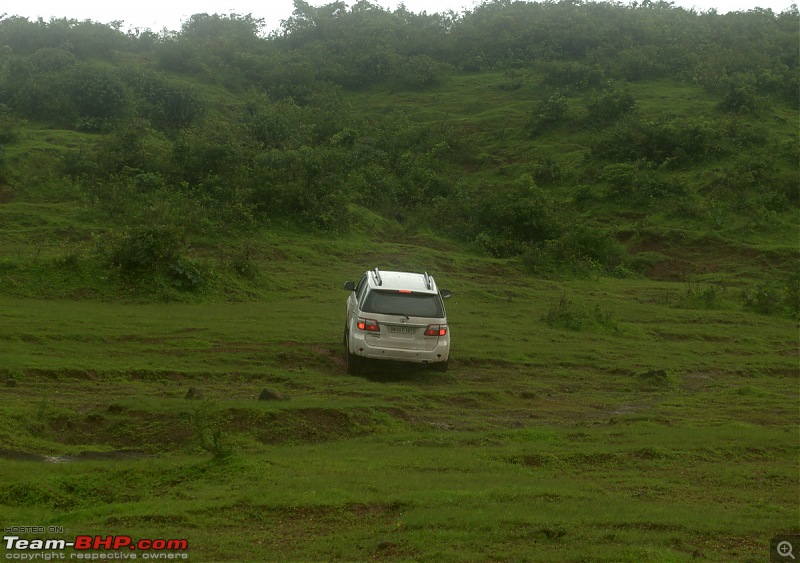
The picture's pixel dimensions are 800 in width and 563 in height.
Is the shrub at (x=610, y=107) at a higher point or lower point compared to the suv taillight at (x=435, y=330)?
higher

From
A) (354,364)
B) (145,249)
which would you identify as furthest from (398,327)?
(145,249)

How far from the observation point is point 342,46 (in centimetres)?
5294

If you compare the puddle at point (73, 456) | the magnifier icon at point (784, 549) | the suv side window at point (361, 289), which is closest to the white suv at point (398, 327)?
the suv side window at point (361, 289)

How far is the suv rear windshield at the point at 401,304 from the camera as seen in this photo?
13266 millimetres

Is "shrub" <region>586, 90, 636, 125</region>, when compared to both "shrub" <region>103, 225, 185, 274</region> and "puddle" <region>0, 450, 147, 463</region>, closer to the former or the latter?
"shrub" <region>103, 225, 185, 274</region>

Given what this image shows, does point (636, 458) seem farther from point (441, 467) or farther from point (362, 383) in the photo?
point (362, 383)

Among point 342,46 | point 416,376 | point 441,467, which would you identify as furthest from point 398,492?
point 342,46

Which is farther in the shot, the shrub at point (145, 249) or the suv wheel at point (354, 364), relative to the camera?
the shrub at point (145, 249)

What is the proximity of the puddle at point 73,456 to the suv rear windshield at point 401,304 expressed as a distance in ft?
17.4

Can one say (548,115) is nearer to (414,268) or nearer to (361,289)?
(414,268)

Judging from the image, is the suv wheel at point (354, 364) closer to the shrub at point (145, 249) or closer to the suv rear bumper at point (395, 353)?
the suv rear bumper at point (395, 353)

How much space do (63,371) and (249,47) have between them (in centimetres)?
4587

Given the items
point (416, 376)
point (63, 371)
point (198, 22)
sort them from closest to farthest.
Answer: point (63, 371), point (416, 376), point (198, 22)

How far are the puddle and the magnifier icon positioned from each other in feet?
20.0
